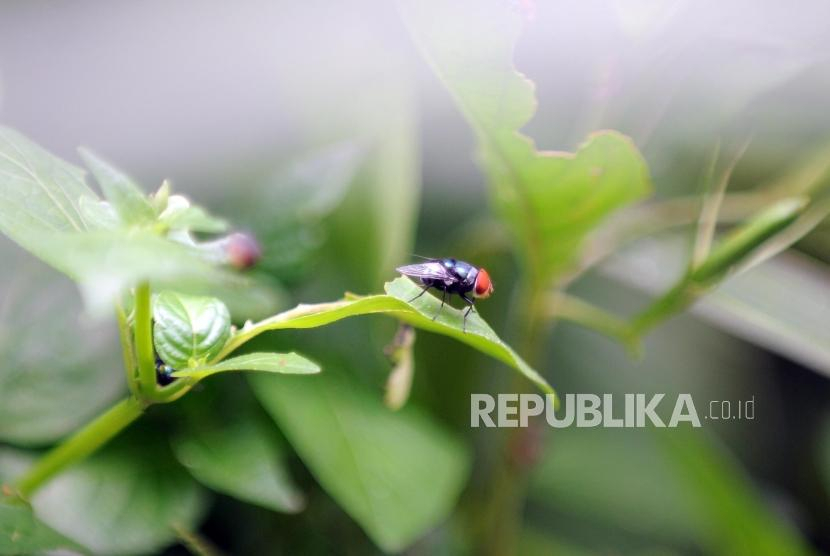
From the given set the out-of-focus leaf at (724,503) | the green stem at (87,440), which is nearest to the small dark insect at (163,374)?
the green stem at (87,440)

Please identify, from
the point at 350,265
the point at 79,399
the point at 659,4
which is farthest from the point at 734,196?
the point at 79,399

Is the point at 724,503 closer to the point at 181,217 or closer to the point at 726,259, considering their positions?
the point at 726,259

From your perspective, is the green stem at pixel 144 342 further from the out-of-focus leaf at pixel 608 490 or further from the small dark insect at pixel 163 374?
the out-of-focus leaf at pixel 608 490

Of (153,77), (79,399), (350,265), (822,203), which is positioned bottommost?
(79,399)

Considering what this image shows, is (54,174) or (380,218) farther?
(380,218)

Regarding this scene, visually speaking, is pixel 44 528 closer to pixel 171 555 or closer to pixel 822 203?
pixel 171 555

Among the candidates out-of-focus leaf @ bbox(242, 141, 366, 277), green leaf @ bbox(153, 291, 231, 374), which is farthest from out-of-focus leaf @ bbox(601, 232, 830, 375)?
green leaf @ bbox(153, 291, 231, 374)

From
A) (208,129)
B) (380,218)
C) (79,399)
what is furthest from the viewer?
(208,129)
